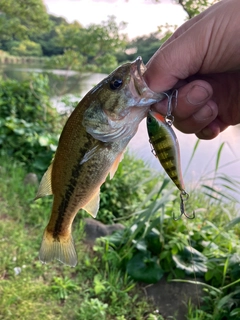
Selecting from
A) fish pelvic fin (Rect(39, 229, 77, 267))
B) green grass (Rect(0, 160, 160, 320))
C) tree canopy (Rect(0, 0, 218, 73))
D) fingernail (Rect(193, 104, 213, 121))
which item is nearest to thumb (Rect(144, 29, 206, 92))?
fingernail (Rect(193, 104, 213, 121))

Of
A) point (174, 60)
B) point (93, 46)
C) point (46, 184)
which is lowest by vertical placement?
point (46, 184)

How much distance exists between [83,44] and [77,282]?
606 centimetres

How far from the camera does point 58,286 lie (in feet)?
9.78

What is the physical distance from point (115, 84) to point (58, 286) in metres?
2.10

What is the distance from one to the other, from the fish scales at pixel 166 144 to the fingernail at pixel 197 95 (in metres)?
0.23

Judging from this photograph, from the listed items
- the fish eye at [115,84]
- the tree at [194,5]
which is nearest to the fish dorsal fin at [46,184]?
the fish eye at [115,84]

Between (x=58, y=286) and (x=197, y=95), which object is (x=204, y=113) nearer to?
(x=197, y=95)

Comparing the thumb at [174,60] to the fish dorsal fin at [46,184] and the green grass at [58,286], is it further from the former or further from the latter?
the green grass at [58,286]

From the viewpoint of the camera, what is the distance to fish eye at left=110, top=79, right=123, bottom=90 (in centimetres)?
142

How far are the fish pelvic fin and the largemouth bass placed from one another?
17cm

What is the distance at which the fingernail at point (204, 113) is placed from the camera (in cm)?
170

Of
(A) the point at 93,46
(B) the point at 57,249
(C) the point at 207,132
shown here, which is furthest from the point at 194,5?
(A) the point at 93,46

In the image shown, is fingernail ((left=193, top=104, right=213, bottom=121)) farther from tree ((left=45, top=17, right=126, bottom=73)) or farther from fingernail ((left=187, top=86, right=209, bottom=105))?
tree ((left=45, top=17, right=126, bottom=73))

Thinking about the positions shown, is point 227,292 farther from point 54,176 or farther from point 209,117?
point 54,176
